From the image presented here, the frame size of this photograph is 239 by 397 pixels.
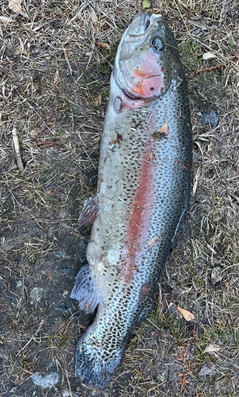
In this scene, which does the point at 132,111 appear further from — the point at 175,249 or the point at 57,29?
the point at 175,249

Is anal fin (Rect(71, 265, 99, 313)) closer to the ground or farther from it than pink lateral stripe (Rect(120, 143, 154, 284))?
closer to the ground

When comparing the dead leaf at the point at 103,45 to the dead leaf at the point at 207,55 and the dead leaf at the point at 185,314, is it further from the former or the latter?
the dead leaf at the point at 185,314

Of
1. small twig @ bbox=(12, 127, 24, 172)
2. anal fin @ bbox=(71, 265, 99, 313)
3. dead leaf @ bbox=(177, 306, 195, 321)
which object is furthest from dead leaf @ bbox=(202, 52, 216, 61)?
dead leaf @ bbox=(177, 306, 195, 321)

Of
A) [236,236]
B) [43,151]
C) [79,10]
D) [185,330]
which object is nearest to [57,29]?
[79,10]

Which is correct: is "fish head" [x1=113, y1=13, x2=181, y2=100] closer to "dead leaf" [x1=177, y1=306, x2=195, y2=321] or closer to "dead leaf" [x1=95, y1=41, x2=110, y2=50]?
"dead leaf" [x1=95, y1=41, x2=110, y2=50]

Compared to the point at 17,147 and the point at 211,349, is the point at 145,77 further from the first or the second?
the point at 211,349
